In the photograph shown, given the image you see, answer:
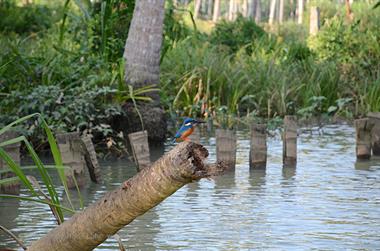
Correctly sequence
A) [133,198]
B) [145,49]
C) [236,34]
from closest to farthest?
[133,198], [145,49], [236,34]

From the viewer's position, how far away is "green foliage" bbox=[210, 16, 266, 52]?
2597 centimetres

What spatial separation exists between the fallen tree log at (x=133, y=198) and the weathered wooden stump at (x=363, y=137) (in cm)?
830

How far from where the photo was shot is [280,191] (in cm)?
1136

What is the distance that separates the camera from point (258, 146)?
12391 mm

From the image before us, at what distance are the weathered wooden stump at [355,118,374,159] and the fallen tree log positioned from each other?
8299 millimetres

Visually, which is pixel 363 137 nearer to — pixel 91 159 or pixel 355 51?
pixel 91 159

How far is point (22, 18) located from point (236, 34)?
265 inches

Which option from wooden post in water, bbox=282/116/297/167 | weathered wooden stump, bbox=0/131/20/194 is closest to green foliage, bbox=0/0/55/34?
wooden post in water, bbox=282/116/297/167

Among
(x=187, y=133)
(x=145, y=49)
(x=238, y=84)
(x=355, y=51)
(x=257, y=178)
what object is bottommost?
(x=257, y=178)

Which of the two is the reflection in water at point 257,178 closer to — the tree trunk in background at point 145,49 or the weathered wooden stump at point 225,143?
the weathered wooden stump at point 225,143

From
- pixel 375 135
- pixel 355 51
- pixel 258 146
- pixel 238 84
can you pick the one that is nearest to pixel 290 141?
pixel 258 146

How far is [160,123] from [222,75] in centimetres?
379

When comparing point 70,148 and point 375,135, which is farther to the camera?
point 375,135

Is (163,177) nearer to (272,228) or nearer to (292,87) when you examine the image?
(272,228)
